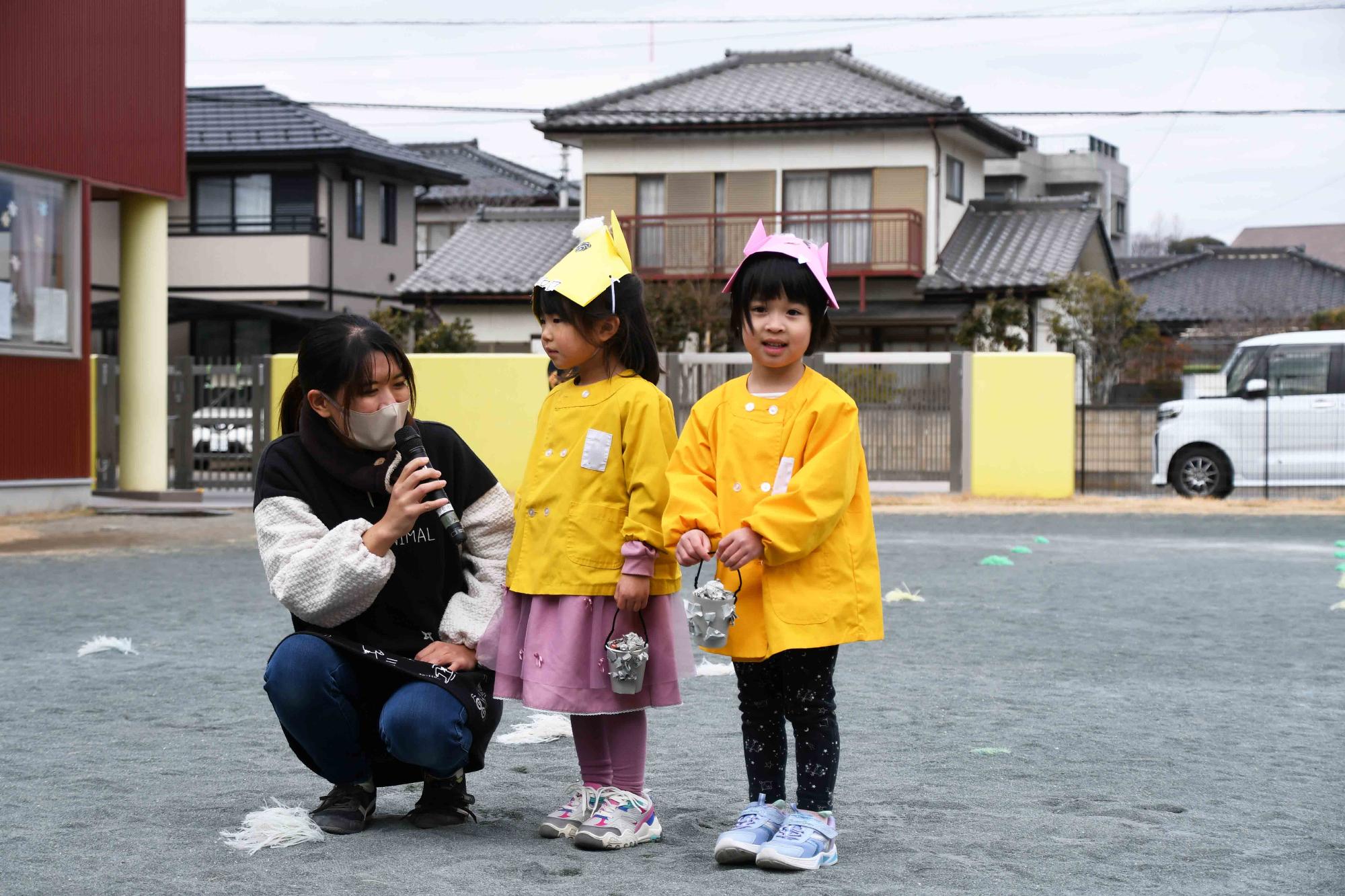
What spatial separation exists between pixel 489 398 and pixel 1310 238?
2196 inches

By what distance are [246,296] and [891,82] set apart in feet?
42.6

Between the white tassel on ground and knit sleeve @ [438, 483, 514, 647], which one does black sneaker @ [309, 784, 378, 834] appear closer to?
knit sleeve @ [438, 483, 514, 647]

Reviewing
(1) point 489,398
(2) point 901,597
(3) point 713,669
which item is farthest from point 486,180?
(3) point 713,669

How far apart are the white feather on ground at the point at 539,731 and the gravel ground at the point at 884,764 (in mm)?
92

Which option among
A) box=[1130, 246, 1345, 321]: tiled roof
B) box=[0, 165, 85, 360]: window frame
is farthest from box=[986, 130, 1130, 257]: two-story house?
box=[0, 165, 85, 360]: window frame

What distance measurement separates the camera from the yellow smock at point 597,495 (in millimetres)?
3465

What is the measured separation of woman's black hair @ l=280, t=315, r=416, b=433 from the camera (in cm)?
357

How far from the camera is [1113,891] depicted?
3096 mm

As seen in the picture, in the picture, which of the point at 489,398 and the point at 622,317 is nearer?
the point at 622,317

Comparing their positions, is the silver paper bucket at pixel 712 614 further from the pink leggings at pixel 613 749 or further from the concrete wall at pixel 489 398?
the concrete wall at pixel 489 398

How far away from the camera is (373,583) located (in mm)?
3463

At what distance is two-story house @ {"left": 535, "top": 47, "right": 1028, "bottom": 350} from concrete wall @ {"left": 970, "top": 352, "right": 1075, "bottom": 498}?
8476 millimetres

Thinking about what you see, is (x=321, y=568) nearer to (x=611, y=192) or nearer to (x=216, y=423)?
(x=216, y=423)

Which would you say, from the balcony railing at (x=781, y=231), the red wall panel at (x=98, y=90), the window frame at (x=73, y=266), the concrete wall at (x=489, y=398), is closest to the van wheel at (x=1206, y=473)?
the concrete wall at (x=489, y=398)
